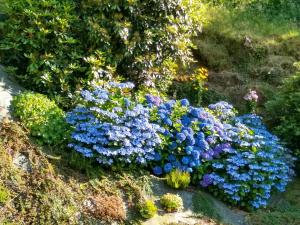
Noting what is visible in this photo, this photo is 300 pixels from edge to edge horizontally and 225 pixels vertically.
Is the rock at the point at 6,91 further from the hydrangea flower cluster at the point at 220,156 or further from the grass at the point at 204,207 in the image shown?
the grass at the point at 204,207

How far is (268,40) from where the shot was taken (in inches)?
417

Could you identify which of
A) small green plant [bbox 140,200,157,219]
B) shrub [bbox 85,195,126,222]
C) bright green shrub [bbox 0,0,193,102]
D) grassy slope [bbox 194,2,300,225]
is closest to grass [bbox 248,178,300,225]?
small green plant [bbox 140,200,157,219]

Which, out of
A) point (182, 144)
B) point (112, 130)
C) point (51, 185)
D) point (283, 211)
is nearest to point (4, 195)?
point (51, 185)

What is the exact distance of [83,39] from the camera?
307 inches

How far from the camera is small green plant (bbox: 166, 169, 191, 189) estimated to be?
6762mm

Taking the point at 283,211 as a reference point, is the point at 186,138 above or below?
above

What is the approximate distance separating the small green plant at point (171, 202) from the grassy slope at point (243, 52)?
327 cm

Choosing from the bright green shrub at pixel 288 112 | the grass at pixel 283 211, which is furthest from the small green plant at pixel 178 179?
the bright green shrub at pixel 288 112

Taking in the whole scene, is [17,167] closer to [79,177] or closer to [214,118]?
[79,177]

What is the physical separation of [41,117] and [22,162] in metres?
0.75

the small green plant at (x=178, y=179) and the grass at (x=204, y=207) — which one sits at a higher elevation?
the small green plant at (x=178, y=179)

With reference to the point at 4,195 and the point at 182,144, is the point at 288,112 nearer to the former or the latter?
the point at 182,144

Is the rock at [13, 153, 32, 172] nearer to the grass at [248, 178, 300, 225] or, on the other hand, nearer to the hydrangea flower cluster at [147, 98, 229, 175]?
the hydrangea flower cluster at [147, 98, 229, 175]

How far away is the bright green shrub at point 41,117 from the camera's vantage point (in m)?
6.55
